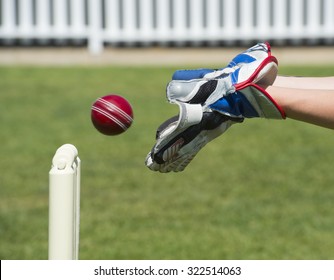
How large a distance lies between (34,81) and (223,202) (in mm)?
6293

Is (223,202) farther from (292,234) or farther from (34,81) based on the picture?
(34,81)

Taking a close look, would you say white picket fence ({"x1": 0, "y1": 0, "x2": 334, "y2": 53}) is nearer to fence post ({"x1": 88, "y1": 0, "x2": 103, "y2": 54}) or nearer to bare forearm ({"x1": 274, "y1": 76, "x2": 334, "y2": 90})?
fence post ({"x1": 88, "y1": 0, "x2": 103, "y2": 54})

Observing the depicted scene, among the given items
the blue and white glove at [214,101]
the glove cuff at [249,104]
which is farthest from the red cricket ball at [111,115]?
the glove cuff at [249,104]

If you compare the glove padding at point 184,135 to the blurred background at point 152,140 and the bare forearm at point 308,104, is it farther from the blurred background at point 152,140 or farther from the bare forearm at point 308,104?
the blurred background at point 152,140

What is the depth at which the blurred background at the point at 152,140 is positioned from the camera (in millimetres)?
6613

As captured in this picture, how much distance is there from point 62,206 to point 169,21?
1331 cm

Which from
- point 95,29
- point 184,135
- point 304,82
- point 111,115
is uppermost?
point 304,82

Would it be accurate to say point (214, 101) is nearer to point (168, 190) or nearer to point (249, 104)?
point (249, 104)

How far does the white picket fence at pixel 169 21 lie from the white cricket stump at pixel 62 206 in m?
12.9

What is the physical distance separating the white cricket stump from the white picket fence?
1294 centimetres

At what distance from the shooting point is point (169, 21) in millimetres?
16531

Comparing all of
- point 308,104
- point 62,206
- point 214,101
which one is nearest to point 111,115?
point 214,101
